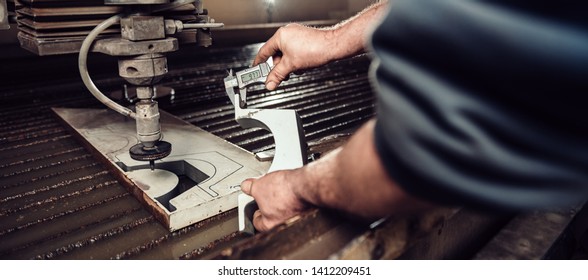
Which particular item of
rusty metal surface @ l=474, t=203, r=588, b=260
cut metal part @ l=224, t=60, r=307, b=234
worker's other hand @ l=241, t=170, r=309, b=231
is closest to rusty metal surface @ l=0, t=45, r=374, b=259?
worker's other hand @ l=241, t=170, r=309, b=231

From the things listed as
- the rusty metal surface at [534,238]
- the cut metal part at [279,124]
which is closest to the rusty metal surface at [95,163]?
the cut metal part at [279,124]

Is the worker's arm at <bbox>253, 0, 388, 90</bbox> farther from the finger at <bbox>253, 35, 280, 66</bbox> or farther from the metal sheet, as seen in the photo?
the metal sheet

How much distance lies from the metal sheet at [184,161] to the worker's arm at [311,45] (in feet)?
1.03

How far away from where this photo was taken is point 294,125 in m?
1.30

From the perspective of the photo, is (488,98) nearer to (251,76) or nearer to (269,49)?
(251,76)

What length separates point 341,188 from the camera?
2.48 feet

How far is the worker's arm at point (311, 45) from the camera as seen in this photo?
4.84 feet

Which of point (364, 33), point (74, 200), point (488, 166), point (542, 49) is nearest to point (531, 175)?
point (488, 166)

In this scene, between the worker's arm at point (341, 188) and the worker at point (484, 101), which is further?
the worker's arm at point (341, 188)

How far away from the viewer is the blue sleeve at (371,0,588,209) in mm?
465

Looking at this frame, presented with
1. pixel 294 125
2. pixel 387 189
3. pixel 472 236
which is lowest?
pixel 472 236

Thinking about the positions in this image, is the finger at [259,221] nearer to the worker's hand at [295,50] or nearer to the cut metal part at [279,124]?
the cut metal part at [279,124]

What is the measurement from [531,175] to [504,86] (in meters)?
0.12

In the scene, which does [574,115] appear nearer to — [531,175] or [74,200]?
[531,175]
